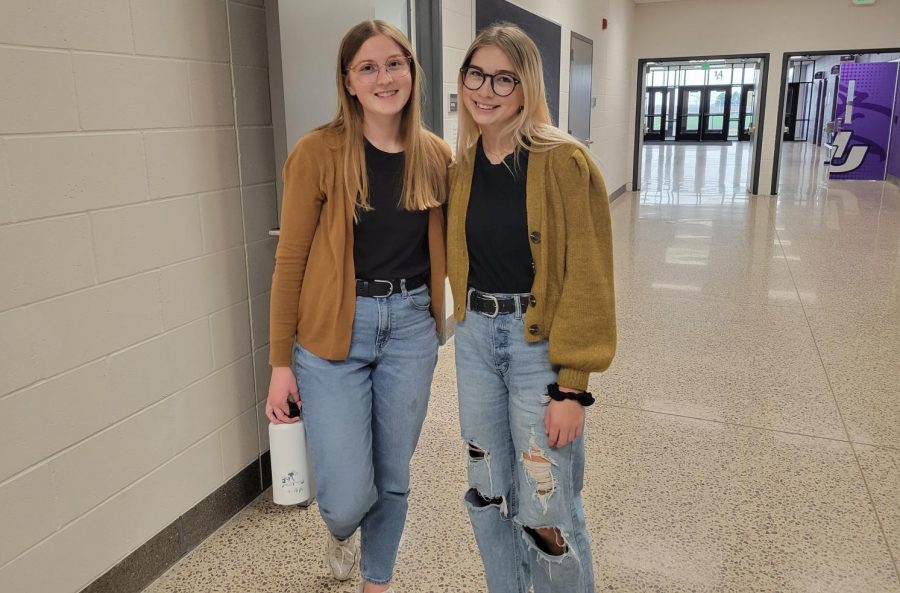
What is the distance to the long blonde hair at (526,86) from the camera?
140 cm

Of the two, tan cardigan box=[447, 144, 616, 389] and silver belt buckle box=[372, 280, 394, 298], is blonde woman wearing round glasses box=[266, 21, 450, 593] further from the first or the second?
tan cardigan box=[447, 144, 616, 389]

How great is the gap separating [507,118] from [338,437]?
0.84m

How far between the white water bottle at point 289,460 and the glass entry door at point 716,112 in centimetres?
2727

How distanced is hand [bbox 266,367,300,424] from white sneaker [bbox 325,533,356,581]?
50 cm

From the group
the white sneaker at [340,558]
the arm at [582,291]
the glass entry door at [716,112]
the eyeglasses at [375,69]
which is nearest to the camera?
the arm at [582,291]

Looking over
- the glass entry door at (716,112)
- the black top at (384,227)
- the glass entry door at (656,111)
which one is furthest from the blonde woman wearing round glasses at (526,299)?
the glass entry door at (716,112)

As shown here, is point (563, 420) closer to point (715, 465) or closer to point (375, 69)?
point (375, 69)

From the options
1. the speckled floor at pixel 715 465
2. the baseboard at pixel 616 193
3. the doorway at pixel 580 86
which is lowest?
the speckled floor at pixel 715 465

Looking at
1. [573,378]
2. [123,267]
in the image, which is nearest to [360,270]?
[573,378]

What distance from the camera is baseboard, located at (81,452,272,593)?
195 cm

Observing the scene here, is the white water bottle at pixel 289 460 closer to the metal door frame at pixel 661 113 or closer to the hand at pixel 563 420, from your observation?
the hand at pixel 563 420

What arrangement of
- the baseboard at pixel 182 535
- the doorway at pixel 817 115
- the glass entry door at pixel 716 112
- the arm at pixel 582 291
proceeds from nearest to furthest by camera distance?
the arm at pixel 582 291 < the baseboard at pixel 182 535 < the doorway at pixel 817 115 < the glass entry door at pixel 716 112

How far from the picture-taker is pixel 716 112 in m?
26.2

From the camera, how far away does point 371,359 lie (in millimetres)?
1667
